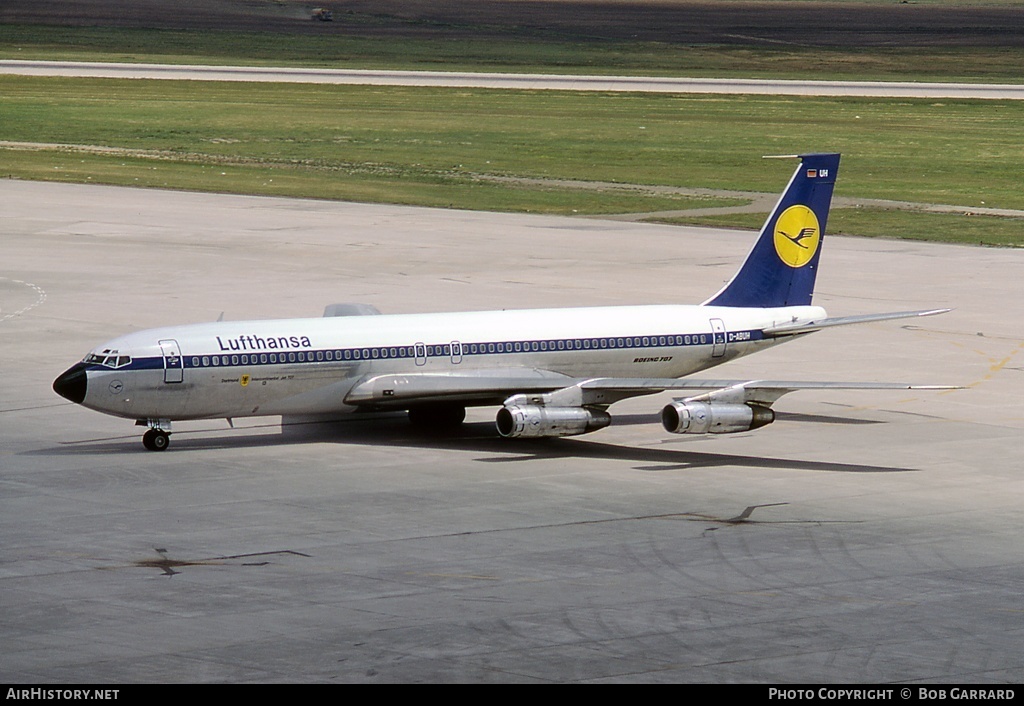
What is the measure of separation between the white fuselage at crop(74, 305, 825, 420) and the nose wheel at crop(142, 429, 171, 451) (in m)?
0.69

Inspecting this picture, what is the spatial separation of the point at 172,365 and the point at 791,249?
18947 mm

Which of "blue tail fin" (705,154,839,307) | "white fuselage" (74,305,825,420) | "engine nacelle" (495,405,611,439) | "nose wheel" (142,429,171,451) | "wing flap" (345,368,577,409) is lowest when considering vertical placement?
"nose wheel" (142,429,171,451)

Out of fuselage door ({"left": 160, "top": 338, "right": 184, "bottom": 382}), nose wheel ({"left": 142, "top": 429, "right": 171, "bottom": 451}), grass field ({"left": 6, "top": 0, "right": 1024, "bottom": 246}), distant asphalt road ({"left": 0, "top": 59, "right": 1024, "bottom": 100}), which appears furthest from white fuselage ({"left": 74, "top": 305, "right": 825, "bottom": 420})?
distant asphalt road ({"left": 0, "top": 59, "right": 1024, "bottom": 100})

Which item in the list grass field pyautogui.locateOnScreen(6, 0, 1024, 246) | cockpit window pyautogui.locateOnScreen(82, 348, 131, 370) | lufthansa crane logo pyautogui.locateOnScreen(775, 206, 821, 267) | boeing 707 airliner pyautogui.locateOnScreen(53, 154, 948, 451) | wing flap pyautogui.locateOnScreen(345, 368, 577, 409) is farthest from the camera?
grass field pyautogui.locateOnScreen(6, 0, 1024, 246)

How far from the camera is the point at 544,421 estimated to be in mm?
44906

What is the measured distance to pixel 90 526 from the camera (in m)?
37.7

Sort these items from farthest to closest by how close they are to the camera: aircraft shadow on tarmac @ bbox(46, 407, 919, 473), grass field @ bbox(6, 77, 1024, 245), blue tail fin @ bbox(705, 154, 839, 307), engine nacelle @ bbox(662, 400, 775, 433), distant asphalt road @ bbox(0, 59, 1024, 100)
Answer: distant asphalt road @ bbox(0, 59, 1024, 100), grass field @ bbox(6, 77, 1024, 245), blue tail fin @ bbox(705, 154, 839, 307), aircraft shadow on tarmac @ bbox(46, 407, 919, 473), engine nacelle @ bbox(662, 400, 775, 433)

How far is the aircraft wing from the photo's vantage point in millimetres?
44750

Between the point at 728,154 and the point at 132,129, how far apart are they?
4680 centimetres

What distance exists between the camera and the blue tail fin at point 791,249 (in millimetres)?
52156

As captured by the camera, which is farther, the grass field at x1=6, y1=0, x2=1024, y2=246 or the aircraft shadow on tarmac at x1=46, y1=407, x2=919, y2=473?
the grass field at x1=6, y1=0, x2=1024, y2=246

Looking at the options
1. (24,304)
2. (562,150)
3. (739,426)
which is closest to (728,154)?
(562,150)

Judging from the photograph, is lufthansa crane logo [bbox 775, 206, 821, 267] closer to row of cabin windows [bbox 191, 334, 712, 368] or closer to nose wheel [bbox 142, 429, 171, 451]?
row of cabin windows [bbox 191, 334, 712, 368]

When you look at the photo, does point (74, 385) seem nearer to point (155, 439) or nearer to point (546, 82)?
point (155, 439)
